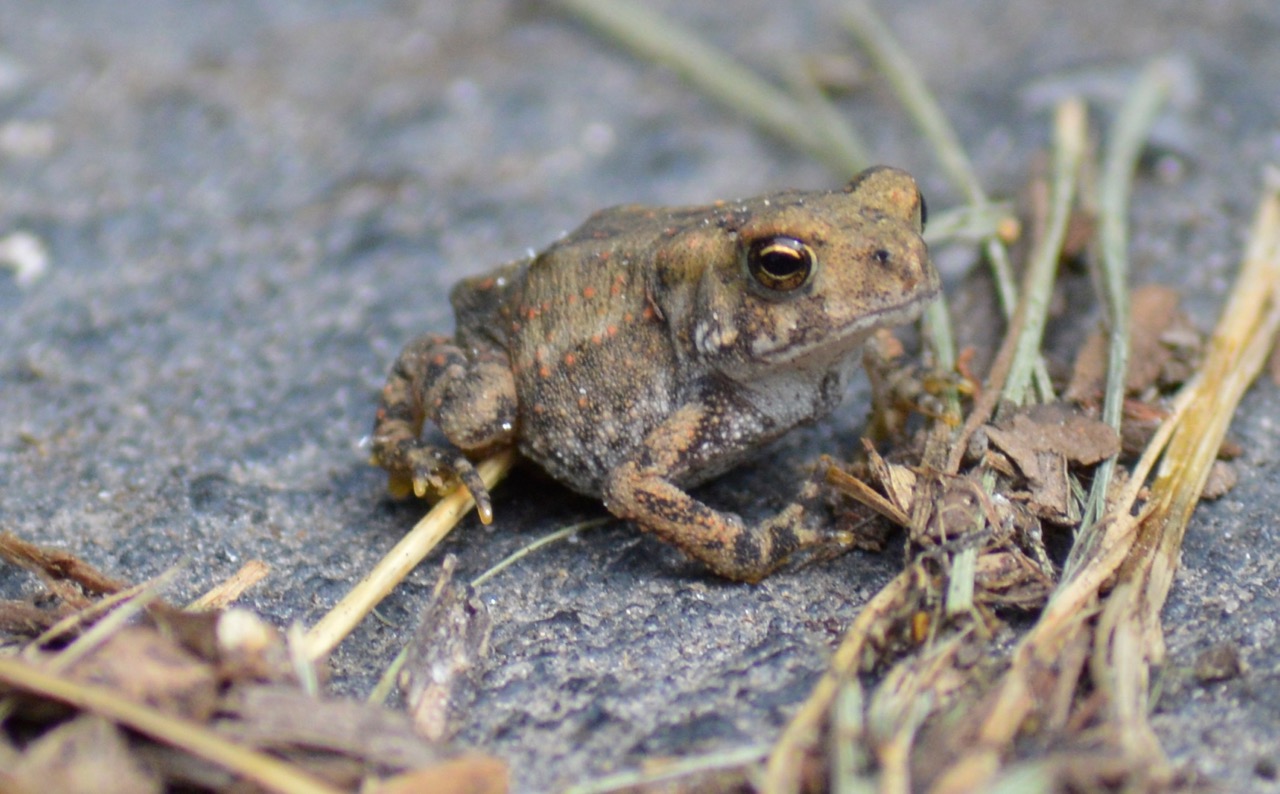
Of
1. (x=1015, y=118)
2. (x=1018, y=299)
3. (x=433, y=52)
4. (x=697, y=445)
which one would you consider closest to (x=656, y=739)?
(x=697, y=445)

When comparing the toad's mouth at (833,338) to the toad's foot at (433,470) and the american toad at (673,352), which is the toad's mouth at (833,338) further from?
the toad's foot at (433,470)

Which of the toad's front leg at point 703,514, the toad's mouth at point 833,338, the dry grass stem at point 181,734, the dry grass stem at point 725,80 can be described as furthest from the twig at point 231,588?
the dry grass stem at point 725,80

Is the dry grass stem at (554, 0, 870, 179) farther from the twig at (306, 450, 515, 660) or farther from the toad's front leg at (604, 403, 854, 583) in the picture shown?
the twig at (306, 450, 515, 660)

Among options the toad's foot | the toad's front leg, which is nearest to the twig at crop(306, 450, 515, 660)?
the toad's foot

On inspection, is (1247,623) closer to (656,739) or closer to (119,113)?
(656,739)

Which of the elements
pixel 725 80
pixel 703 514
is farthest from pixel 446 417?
pixel 725 80
